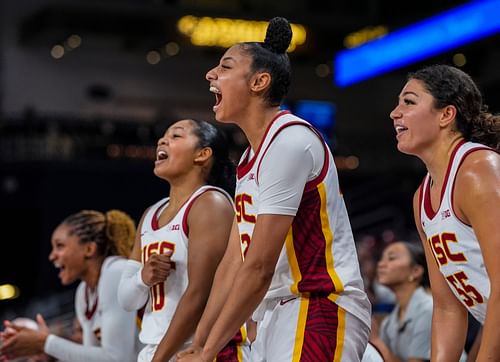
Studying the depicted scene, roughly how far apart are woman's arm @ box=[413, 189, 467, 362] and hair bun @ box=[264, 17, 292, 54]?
0.79m

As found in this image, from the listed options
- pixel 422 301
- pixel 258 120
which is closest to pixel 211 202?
pixel 258 120

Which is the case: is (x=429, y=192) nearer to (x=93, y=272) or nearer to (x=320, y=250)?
(x=320, y=250)

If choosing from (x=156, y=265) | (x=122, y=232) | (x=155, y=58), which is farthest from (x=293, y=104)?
(x=156, y=265)

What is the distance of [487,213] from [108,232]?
2902 millimetres

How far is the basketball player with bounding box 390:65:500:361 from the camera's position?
3.18 m

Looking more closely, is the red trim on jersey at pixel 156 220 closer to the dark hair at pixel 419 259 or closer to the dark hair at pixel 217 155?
the dark hair at pixel 217 155

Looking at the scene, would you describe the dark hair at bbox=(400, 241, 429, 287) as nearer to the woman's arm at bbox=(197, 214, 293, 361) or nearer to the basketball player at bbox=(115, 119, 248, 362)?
the basketball player at bbox=(115, 119, 248, 362)

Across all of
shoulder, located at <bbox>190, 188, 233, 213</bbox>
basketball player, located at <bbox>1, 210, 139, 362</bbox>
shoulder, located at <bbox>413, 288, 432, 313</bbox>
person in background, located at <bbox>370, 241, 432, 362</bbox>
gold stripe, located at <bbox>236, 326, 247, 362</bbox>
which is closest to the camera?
gold stripe, located at <bbox>236, 326, 247, 362</bbox>

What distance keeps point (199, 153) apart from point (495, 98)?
14817mm

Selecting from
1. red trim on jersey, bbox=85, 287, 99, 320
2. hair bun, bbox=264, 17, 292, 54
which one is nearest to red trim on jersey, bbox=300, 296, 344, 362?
hair bun, bbox=264, 17, 292, 54

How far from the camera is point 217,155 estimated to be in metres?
4.55

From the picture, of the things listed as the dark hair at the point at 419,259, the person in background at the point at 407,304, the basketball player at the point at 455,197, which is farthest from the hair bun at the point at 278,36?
the dark hair at the point at 419,259

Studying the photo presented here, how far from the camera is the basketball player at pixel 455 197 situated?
318 centimetres

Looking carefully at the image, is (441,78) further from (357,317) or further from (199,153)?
(199,153)
